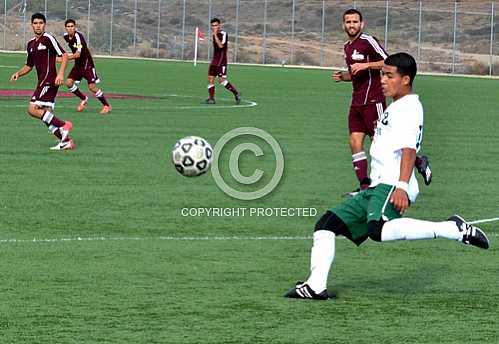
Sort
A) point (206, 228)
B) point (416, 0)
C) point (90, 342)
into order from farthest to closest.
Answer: point (416, 0), point (206, 228), point (90, 342)

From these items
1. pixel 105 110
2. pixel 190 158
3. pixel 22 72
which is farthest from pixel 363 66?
pixel 105 110

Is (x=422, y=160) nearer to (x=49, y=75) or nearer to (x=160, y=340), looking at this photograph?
(x=160, y=340)

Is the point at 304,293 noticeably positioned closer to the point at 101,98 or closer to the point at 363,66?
the point at 363,66

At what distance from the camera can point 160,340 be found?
7395 mm

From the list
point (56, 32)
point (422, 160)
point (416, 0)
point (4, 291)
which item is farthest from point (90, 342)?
point (416, 0)

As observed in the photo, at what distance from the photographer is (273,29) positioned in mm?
84375

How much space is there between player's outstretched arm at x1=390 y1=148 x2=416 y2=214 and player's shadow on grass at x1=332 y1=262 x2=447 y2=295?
931mm

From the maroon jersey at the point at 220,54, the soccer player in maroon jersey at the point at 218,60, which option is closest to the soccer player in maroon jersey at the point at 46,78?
the soccer player in maroon jersey at the point at 218,60

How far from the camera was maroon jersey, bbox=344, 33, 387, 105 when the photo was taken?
14539 mm

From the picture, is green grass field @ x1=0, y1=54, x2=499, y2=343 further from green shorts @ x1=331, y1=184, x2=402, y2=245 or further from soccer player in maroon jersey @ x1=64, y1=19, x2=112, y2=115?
soccer player in maroon jersey @ x1=64, y1=19, x2=112, y2=115

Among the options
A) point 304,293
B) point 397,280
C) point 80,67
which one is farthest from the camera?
point 80,67

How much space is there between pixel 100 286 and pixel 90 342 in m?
1.73

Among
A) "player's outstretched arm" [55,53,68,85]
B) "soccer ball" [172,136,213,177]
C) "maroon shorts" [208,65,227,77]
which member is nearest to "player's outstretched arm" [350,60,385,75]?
"soccer ball" [172,136,213,177]

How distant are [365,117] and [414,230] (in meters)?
6.23
